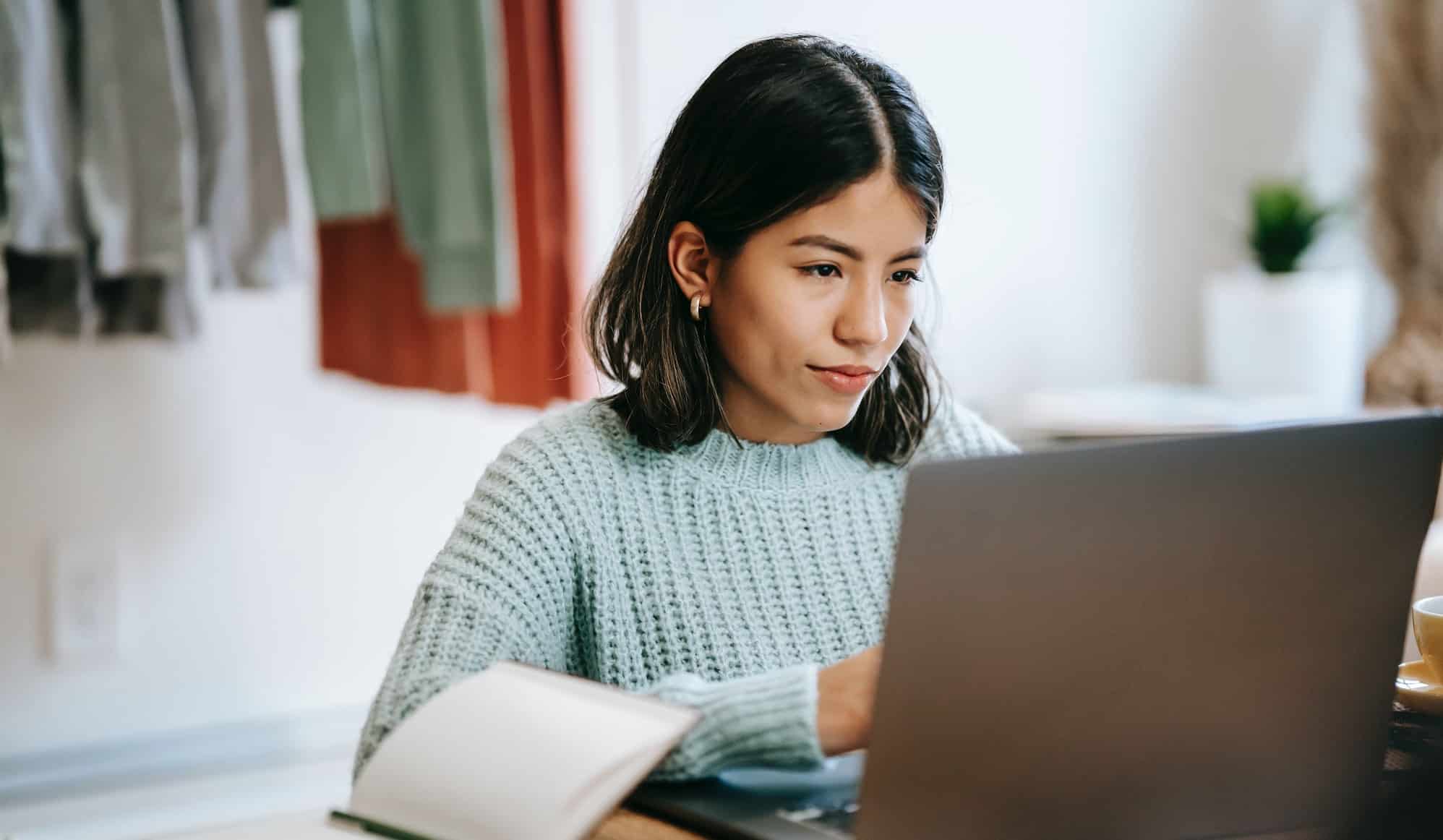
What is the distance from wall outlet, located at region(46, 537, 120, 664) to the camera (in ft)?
6.41

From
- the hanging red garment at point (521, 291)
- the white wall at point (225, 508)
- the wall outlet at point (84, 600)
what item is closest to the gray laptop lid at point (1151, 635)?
the hanging red garment at point (521, 291)

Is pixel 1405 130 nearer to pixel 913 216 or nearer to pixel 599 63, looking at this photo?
pixel 599 63

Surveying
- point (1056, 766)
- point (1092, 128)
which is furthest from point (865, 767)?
point (1092, 128)

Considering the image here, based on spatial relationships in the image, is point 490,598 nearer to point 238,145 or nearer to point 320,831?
point 320,831

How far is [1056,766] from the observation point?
1.96 feet

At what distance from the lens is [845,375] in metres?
0.97

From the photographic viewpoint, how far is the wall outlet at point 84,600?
1.95 metres

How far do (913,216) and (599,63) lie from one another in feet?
4.77

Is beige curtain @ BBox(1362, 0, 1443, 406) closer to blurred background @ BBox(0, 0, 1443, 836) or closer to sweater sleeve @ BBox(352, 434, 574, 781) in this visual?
blurred background @ BBox(0, 0, 1443, 836)

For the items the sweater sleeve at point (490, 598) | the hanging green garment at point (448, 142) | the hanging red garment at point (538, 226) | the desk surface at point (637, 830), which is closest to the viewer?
the desk surface at point (637, 830)

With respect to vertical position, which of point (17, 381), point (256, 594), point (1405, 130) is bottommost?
point (256, 594)

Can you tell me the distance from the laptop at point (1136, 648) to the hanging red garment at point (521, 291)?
3.92ft

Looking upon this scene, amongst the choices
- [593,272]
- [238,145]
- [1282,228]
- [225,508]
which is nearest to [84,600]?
[225,508]

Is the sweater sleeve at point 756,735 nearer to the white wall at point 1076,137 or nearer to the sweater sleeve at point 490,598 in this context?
the sweater sleeve at point 490,598
